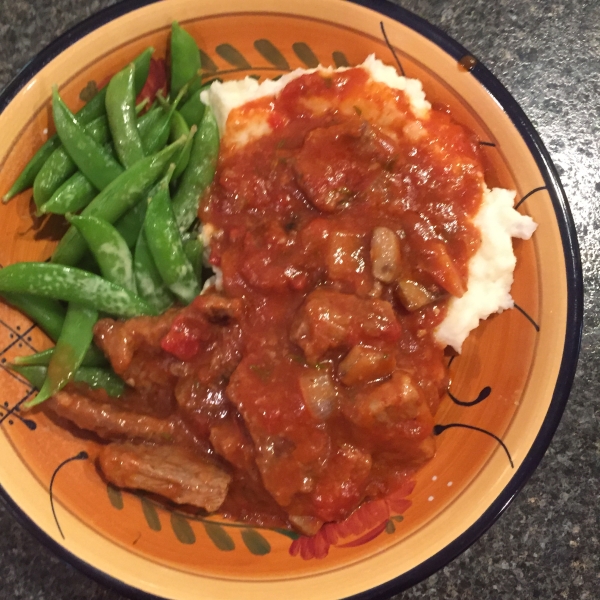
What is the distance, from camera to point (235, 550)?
11.0ft

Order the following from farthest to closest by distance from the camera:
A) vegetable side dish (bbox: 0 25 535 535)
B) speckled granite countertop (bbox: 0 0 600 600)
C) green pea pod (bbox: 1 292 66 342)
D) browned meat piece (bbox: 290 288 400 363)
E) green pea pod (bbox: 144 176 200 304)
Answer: speckled granite countertop (bbox: 0 0 600 600) → green pea pod (bbox: 1 292 66 342) → green pea pod (bbox: 144 176 200 304) → vegetable side dish (bbox: 0 25 535 535) → browned meat piece (bbox: 290 288 400 363)

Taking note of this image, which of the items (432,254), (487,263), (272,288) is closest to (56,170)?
(272,288)

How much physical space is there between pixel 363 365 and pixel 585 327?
227 cm

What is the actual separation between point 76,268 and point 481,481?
2.96 m

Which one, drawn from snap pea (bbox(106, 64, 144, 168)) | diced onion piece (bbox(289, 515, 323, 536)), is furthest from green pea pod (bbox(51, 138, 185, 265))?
diced onion piece (bbox(289, 515, 323, 536))

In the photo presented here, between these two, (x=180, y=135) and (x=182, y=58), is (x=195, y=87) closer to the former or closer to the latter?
(x=182, y=58)

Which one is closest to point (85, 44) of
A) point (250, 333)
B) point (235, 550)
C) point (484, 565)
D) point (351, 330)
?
point (250, 333)

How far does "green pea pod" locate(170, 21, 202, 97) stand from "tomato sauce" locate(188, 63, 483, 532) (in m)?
0.43

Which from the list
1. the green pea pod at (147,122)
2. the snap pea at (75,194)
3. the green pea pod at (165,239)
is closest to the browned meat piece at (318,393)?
the green pea pod at (165,239)

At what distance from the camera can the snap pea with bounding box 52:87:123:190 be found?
3.19 metres

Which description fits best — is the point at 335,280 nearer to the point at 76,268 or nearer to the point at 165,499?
the point at 76,268

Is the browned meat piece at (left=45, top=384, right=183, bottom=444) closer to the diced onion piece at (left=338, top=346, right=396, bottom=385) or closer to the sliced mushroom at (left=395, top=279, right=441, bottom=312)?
the diced onion piece at (left=338, top=346, right=396, bottom=385)

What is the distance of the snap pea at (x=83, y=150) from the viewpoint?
3.19 metres

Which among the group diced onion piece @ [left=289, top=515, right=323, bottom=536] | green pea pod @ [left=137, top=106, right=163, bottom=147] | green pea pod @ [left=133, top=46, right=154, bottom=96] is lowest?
diced onion piece @ [left=289, top=515, right=323, bottom=536]
